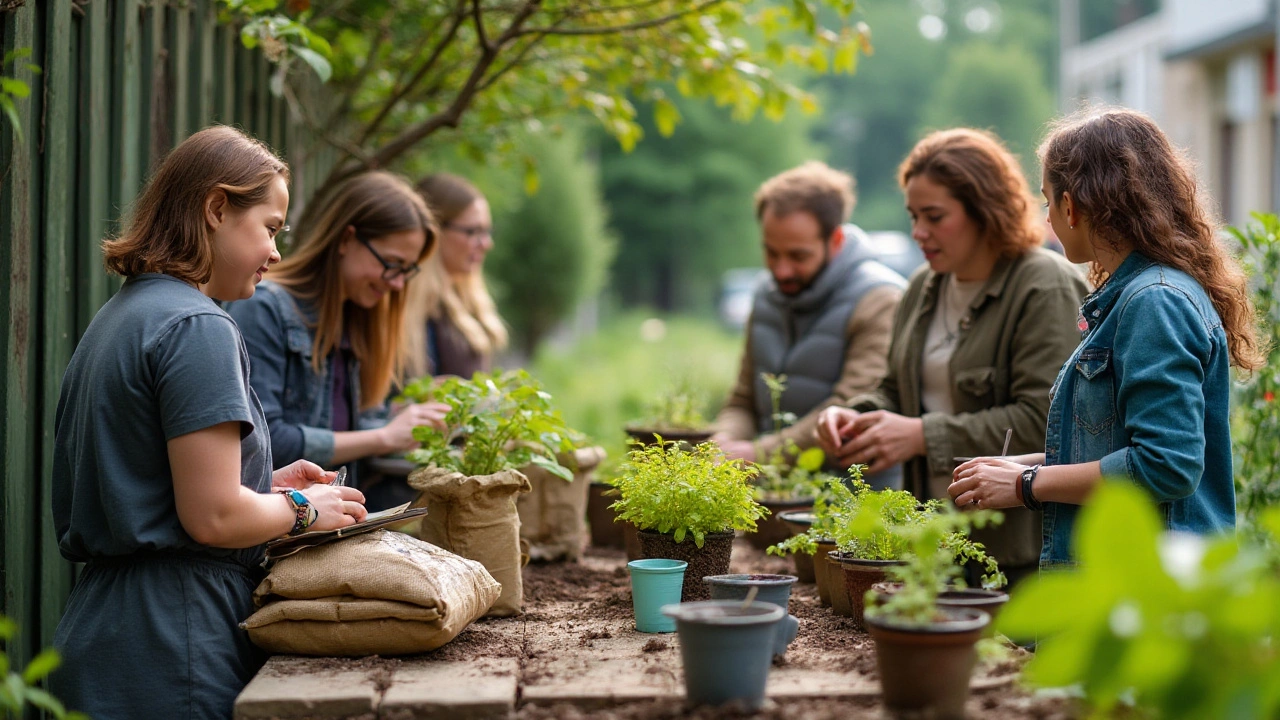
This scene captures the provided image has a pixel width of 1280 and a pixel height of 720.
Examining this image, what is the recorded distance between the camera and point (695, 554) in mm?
2744

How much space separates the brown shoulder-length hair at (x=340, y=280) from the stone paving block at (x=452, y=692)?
1463 millimetres

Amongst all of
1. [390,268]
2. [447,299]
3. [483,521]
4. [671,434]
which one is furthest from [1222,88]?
[483,521]

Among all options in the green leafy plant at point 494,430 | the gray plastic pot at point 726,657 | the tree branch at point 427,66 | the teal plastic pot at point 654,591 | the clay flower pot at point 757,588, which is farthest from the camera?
the tree branch at point 427,66

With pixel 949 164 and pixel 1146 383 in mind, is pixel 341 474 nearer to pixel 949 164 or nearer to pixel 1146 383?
pixel 1146 383

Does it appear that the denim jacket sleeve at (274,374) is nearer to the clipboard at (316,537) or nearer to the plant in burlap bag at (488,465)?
the plant in burlap bag at (488,465)

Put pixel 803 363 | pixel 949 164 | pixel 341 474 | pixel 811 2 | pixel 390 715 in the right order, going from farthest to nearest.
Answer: pixel 803 363 < pixel 811 2 < pixel 949 164 < pixel 341 474 < pixel 390 715

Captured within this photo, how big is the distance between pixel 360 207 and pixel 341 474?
1.16m

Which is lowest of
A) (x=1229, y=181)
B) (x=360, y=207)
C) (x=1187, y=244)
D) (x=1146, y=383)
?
(x=1146, y=383)

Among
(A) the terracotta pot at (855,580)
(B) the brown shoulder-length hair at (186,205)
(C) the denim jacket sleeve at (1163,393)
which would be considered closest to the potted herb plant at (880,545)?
(A) the terracotta pot at (855,580)

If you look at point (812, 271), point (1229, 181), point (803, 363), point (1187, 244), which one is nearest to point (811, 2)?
point (812, 271)

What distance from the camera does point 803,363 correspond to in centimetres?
451

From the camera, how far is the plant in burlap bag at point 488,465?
9.46 ft

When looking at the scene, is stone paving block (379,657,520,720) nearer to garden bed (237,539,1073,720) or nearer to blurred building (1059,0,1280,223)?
garden bed (237,539,1073,720)

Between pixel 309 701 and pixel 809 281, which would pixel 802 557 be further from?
pixel 309 701
